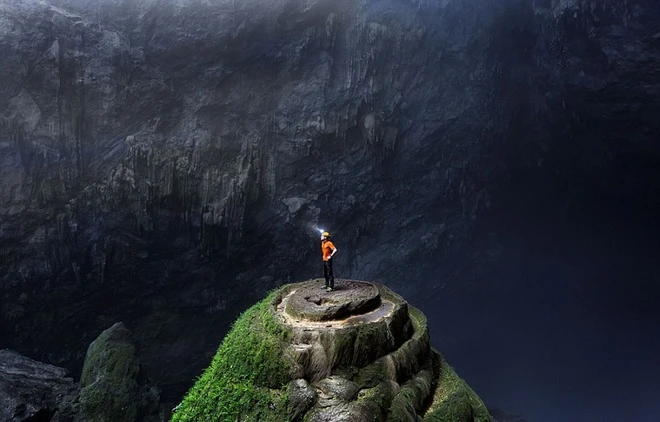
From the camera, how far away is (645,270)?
2697 centimetres

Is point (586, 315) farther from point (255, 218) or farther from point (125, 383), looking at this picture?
point (125, 383)

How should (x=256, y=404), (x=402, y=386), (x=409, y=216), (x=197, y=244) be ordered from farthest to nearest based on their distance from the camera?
1. (x=409, y=216)
2. (x=197, y=244)
3. (x=402, y=386)
4. (x=256, y=404)

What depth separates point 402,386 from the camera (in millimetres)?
7969

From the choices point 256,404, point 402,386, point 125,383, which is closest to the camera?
point 256,404

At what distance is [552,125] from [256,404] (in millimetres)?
23982

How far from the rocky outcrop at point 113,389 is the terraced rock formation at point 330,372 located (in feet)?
26.0

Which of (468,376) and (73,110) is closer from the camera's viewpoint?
(73,110)

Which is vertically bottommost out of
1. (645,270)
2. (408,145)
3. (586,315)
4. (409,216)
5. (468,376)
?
(468,376)

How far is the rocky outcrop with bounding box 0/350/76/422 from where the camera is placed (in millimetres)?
13445

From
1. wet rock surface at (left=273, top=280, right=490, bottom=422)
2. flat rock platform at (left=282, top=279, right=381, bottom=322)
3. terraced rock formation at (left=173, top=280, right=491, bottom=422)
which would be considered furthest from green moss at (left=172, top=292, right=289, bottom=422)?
flat rock platform at (left=282, top=279, right=381, bottom=322)

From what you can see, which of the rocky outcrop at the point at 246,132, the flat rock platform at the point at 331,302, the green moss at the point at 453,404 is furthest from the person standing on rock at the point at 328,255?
the rocky outcrop at the point at 246,132

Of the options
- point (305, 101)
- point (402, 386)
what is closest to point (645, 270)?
point (305, 101)

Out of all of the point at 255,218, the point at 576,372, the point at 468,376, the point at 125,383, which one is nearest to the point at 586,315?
the point at 576,372

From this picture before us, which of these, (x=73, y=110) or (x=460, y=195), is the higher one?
(x=73, y=110)
